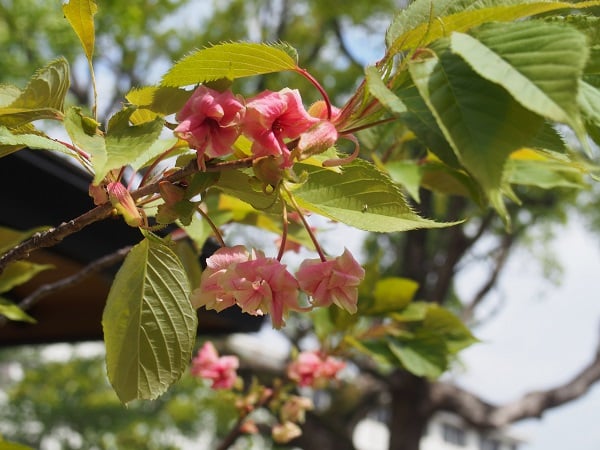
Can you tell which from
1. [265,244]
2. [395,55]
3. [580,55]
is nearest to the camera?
[580,55]

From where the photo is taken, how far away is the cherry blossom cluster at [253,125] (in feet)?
1.44

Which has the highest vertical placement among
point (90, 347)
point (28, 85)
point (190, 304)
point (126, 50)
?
point (28, 85)

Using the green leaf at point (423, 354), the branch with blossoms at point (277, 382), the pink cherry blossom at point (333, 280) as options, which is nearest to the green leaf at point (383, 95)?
the pink cherry blossom at point (333, 280)

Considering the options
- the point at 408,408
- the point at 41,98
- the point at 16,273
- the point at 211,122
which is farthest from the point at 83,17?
the point at 408,408

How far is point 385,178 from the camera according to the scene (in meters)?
0.53

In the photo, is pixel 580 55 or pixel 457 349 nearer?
pixel 580 55

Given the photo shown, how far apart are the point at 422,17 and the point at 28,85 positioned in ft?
0.87

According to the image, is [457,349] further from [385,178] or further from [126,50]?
[126,50]

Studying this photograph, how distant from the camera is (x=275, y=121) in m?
0.45

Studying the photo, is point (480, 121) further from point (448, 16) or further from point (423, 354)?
point (423, 354)

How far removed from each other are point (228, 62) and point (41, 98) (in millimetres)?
138

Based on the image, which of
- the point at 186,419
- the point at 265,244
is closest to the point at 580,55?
the point at 265,244

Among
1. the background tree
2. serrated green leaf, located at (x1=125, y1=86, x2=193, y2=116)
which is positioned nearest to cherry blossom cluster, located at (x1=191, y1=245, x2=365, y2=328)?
serrated green leaf, located at (x1=125, y1=86, x2=193, y2=116)

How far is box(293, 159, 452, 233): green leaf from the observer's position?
0.52 meters
